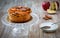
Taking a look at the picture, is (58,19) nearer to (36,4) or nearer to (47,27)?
(47,27)

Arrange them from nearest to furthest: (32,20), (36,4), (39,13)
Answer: (32,20)
(39,13)
(36,4)

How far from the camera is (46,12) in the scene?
124 cm

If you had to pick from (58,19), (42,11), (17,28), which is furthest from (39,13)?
(17,28)

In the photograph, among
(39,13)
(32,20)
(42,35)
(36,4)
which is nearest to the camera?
(42,35)

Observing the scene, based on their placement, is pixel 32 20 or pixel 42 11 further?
pixel 42 11

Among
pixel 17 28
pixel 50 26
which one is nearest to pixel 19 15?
pixel 17 28

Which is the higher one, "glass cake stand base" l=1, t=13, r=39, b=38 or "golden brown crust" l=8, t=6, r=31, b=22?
"golden brown crust" l=8, t=6, r=31, b=22

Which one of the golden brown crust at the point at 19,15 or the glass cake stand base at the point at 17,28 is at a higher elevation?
the golden brown crust at the point at 19,15

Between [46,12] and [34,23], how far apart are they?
23 centimetres

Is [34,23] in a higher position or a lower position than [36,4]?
lower

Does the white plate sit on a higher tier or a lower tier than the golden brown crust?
lower

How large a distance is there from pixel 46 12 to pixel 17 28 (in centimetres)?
32

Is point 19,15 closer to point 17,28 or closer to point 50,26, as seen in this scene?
point 17,28

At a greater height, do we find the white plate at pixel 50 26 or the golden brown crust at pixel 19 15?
the golden brown crust at pixel 19 15
